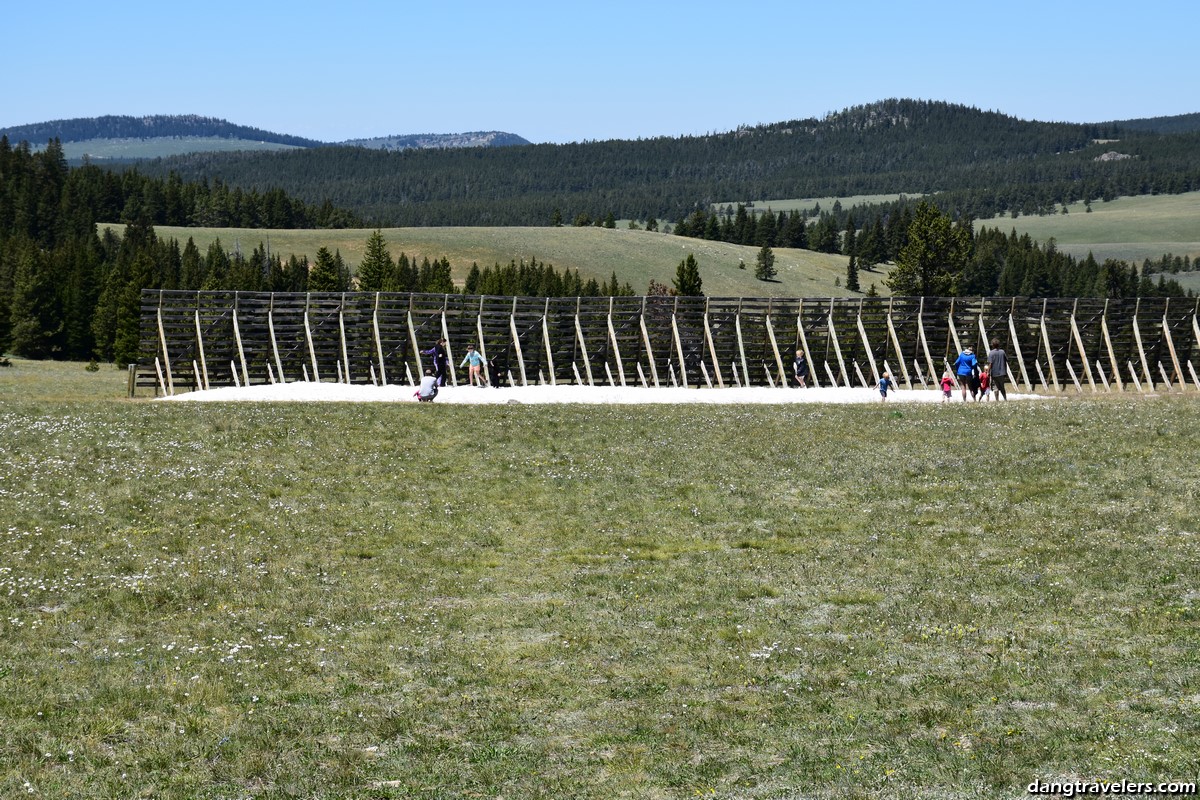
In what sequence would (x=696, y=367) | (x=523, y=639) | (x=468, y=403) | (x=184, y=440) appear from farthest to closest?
(x=696, y=367)
(x=468, y=403)
(x=184, y=440)
(x=523, y=639)

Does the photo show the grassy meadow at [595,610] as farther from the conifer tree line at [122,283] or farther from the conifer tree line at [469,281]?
the conifer tree line at [469,281]

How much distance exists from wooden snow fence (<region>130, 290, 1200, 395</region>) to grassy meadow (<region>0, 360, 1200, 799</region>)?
20034mm

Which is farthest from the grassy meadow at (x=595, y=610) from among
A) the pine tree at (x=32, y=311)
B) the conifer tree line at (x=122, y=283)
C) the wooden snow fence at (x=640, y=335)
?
the pine tree at (x=32, y=311)

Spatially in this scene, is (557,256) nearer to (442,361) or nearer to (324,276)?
(324,276)

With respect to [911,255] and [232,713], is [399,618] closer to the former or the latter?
[232,713]

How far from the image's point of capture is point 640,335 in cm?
5547

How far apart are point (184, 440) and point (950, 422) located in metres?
18.8

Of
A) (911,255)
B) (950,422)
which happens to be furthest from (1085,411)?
(911,255)

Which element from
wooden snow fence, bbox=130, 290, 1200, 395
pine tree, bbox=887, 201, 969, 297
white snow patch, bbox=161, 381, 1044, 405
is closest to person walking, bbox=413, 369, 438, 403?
white snow patch, bbox=161, 381, 1044, 405

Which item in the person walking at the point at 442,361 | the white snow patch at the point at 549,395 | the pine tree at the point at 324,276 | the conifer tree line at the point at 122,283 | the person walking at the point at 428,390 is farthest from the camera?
the pine tree at the point at 324,276

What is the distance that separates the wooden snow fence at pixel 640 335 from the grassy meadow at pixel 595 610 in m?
20.0

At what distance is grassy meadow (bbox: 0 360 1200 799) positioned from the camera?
36.8ft

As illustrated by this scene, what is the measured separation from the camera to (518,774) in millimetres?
11016

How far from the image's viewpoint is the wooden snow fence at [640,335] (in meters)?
50.6
